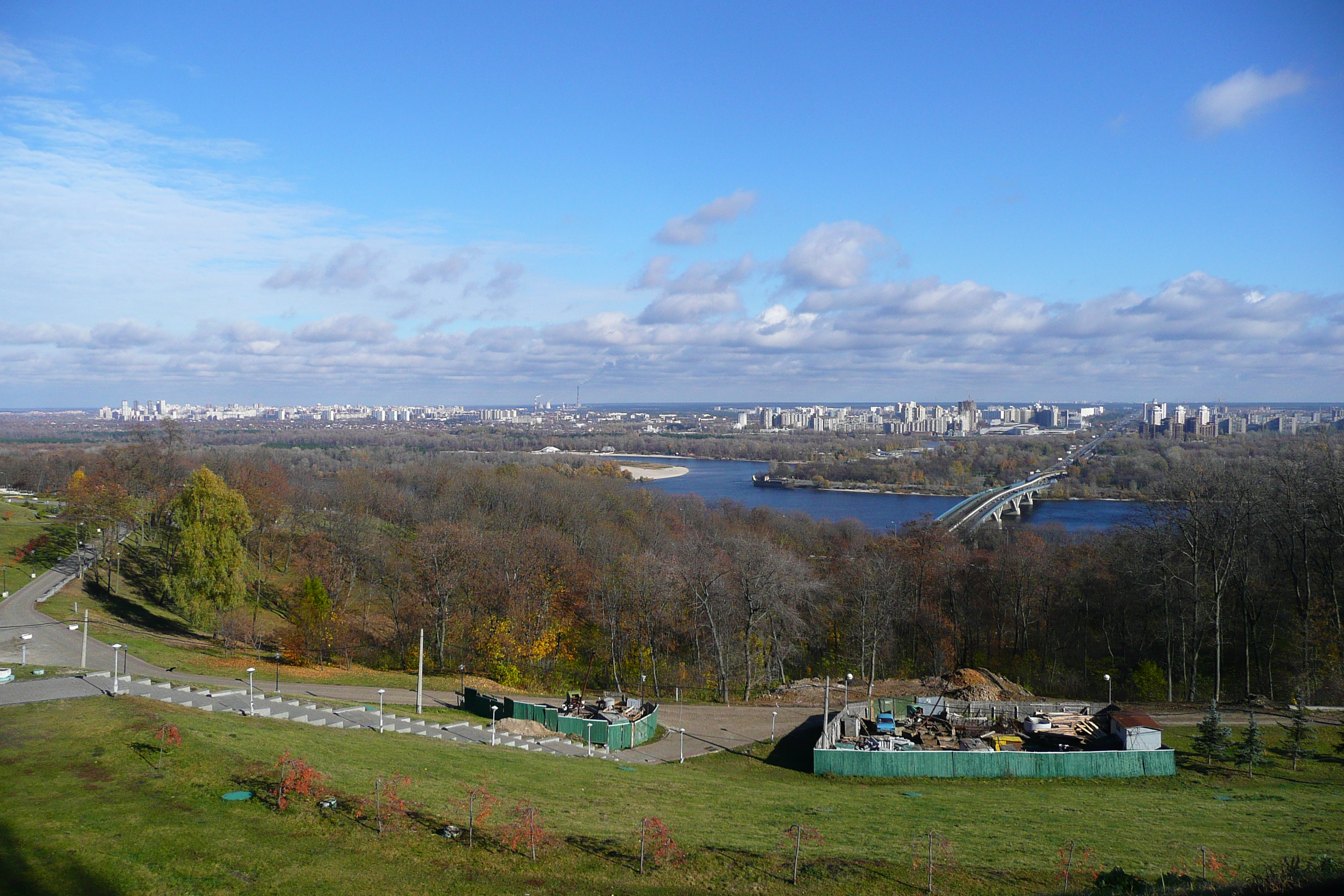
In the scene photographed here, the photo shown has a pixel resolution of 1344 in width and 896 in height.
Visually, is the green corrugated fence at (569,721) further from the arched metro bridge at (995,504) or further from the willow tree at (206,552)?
the arched metro bridge at (995,504)

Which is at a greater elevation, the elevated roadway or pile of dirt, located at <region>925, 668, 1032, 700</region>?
the elevated roadway

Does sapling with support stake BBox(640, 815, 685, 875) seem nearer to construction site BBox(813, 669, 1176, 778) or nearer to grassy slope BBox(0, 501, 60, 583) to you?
construction site BBox(813, 669, 1176, 778)

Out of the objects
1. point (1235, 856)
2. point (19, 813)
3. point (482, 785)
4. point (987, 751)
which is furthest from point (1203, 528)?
point (19, 813)

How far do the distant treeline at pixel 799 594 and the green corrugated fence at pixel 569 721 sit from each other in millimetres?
6076

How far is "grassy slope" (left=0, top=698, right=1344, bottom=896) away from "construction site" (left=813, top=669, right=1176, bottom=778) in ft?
Result: 1.61

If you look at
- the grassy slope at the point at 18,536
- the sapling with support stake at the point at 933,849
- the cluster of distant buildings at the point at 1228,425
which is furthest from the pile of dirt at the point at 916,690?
the cluster of distant buildings at the point at 1228,425

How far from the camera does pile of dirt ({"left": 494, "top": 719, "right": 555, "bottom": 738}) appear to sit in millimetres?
19266

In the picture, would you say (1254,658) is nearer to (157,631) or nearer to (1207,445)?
(157,631)

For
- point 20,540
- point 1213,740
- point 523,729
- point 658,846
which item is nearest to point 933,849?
point 658,846

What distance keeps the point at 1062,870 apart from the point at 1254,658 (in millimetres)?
26217

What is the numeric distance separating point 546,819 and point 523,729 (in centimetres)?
865

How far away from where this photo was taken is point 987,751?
55.6 ft

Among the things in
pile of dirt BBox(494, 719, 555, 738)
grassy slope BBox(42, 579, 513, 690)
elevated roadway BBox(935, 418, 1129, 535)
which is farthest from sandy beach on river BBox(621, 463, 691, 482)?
pile of dirt BBox(494, 719, 555, 738)

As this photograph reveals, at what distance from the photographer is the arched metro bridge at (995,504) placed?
59.2 meters
